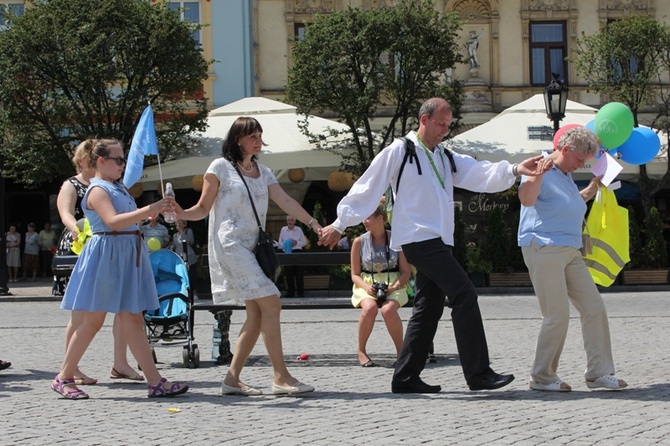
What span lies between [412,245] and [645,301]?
1218 centimetres

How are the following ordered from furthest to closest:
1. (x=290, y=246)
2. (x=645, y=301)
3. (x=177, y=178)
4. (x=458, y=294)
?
(x=177, y=178) → (x=290, y=246) → (x=645, y=301) → (x=458, y=294)

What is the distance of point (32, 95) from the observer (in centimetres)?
2467

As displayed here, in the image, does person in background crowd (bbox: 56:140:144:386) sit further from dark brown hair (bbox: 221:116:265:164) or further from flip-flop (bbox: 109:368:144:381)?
dark brown hair (bbox: 221:116:265:164)

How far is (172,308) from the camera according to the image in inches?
396

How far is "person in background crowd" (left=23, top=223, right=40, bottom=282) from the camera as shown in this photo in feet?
94.2

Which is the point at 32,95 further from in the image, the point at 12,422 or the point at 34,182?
the point at 12,422

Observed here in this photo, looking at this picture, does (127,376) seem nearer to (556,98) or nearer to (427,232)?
(427,232)

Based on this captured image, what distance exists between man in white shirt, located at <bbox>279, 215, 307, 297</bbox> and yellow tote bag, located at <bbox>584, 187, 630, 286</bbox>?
13.2 m

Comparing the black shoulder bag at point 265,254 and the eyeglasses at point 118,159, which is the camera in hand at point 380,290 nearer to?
the black shoulder bag at point 265,254

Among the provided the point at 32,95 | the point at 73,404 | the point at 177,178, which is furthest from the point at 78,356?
the point at 32,95

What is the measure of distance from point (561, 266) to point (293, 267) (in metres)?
14.0

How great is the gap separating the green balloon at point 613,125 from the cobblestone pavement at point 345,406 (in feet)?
5.56

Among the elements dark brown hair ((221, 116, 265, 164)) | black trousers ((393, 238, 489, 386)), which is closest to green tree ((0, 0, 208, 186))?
dark brown hair ((221, 116, 265, 164))

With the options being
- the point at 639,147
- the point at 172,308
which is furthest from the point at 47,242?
the point at 639,147
